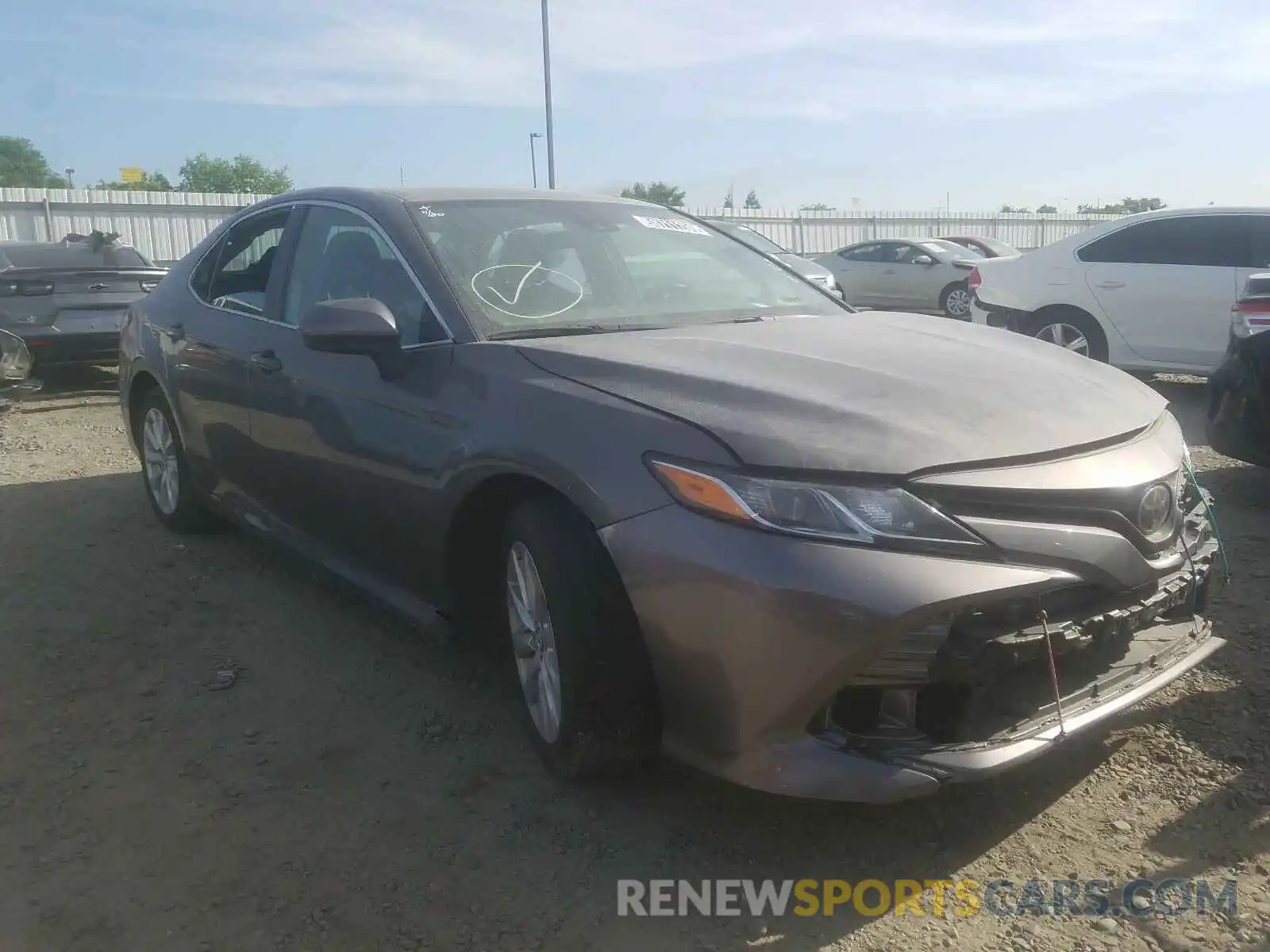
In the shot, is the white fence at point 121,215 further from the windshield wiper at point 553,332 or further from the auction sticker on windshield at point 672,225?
the windshield wiper at point 553,332

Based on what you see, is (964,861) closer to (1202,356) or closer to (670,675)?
(670,675)

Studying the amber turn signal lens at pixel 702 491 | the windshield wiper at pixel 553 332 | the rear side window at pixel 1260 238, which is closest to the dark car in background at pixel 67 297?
the windshield wiper at pixel 553 332

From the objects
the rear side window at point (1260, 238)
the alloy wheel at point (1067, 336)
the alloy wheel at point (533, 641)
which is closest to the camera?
the alloy wheel at point (533, 641)

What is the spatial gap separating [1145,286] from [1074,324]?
1.94 ft

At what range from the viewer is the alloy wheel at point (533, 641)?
9.34 feet

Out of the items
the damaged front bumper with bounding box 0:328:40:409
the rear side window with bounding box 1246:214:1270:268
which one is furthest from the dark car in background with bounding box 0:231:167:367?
the rear side window with bounding box 1246:214:1270:268

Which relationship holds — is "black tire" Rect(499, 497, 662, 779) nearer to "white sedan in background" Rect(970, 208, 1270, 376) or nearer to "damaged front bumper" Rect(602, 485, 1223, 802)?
"damaged front bumper" Rect(602, 485, 1223, 802)

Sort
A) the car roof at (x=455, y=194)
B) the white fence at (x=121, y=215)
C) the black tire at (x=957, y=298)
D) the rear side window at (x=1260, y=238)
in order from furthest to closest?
1. the white fence at (x=121, y=215)
2. the black tire at (x=957, y=298)
3. the rear side window at (x=1260, y=238)
4. the car roof at (x=455, y=194)

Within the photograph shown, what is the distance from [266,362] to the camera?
397 centimetres

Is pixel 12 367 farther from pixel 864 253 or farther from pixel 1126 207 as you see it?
pixel 1126 207

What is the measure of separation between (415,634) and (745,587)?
6.74 ft

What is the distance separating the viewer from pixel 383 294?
3.53m

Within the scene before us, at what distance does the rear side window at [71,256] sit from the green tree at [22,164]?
2608 inches

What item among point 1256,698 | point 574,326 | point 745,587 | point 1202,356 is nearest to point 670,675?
point 745,587
